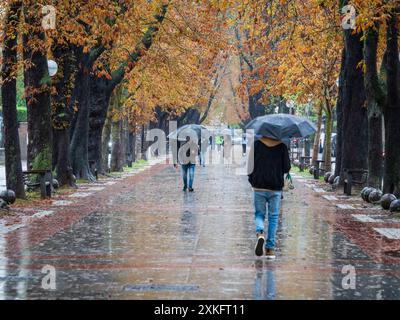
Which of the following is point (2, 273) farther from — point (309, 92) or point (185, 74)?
point (185, 74)

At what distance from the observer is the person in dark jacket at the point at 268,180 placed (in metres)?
12.4

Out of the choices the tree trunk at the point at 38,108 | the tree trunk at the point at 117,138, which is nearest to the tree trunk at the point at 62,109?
the tree trunk at the point at 38,108

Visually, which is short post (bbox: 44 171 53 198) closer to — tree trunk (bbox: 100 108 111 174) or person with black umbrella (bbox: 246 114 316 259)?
person with black umbrella (bbox: 246 114 316 259)

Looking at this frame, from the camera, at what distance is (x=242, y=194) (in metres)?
25.7

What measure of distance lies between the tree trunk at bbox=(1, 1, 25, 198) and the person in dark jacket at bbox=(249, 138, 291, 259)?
8.83 m

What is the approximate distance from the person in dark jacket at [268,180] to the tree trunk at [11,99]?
29.0ft

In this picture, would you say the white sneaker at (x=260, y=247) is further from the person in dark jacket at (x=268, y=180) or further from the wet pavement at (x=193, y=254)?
the wet pavement at (x=193, y=254)

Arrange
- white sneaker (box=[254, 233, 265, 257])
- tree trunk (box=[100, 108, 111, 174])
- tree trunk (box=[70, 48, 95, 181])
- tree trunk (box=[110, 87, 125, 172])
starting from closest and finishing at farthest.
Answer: white sneaker (box=[254, 233, 265, 257]), tree trunk (box=[70, 48, 95, 181]), tree trunk (box=[100, 108, 111, 174]), tree trunk (box=[110, 87, 125, 172])

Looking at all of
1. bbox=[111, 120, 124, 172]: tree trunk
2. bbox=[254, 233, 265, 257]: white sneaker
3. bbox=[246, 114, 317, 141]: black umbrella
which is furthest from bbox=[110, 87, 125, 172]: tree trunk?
bbox=[254, 233, 265, 257]: white sneaker

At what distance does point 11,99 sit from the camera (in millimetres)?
20562

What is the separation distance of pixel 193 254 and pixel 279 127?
2.20m

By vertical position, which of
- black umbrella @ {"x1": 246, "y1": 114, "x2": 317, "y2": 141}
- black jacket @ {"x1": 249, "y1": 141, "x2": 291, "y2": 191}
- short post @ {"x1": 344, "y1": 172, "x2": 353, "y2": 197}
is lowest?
short post @ {"x1": 344, "y1": 172, "x2": 353, "y2": 197}

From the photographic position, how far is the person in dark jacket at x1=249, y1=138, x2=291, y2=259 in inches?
489
